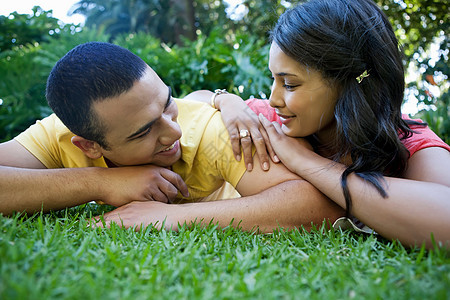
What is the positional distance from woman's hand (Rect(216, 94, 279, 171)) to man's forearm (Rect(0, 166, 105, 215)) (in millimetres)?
945

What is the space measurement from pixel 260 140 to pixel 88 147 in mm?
1156

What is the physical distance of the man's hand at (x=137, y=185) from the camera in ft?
8.32

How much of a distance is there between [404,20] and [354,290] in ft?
19.1

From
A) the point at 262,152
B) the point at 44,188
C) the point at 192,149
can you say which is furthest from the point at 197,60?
the point at 44,188

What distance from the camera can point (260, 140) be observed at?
8.41ft

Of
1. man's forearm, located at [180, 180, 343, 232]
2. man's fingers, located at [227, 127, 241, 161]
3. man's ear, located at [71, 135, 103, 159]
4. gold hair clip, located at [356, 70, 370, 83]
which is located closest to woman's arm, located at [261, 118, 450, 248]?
A: man's forearm, located at [180, 180, 343, 232]

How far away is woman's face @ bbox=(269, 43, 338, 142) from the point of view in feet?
8.03

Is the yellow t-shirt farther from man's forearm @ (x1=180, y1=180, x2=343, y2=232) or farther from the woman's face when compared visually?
the woman's face

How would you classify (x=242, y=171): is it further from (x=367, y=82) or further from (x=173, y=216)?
(x=367, y=82)

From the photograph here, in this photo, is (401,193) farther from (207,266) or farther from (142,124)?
(142,124)

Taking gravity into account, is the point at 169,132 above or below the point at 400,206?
above

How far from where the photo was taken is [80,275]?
1.45 m

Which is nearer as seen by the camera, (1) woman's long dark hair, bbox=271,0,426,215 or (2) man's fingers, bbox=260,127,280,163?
(1) woman's long dark hair, bbox=271,0,426,215

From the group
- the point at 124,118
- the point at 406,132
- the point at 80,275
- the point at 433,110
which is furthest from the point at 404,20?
the point at 80,275
